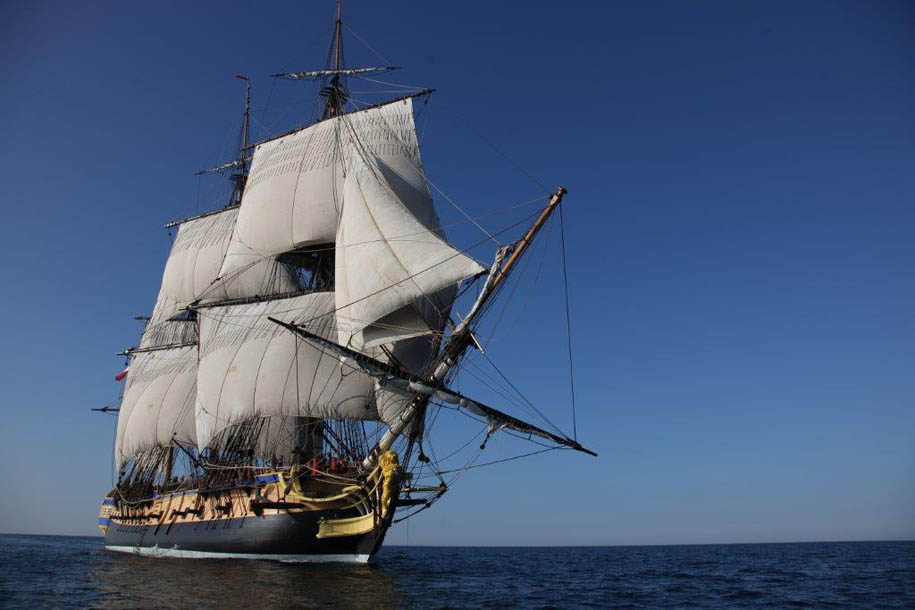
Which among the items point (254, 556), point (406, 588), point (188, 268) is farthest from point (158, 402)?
point (406, 588)

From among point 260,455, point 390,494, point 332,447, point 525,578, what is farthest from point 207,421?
point 525,578

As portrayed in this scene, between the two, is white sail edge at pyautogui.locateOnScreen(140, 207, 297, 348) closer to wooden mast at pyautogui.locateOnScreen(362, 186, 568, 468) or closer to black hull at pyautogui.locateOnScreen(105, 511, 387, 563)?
black hull at pyautogui.locateOnScreen(105, 511, 387, 563)

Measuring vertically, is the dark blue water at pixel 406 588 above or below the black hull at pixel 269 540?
below

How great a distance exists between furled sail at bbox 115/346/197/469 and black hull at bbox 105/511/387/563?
11269 mm

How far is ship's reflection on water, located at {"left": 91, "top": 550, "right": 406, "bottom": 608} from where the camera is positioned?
23.5 metres

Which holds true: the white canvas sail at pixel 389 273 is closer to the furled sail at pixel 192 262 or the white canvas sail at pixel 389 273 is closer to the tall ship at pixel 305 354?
the tall ship at pixel 305 354

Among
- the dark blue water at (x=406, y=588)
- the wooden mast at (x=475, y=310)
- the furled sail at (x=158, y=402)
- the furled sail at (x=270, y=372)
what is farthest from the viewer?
the furled sail at (x=158, y=402)

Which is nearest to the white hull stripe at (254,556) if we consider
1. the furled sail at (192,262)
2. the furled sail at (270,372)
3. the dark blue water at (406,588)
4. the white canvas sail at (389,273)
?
the dark blue water at (406,588)

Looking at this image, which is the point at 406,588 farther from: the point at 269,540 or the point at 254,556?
the point at 254,556

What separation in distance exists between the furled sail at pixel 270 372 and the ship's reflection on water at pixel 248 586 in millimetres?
9338

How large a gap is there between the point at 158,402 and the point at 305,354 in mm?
21317

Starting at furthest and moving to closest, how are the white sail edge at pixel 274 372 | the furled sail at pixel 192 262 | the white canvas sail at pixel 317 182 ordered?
the furled sail at pixel 192 262
the white canvas sail at pixel 317 182
the white sail edge at pixel 274 372

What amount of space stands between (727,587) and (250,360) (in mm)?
30403

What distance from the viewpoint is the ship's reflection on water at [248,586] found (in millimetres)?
23453
